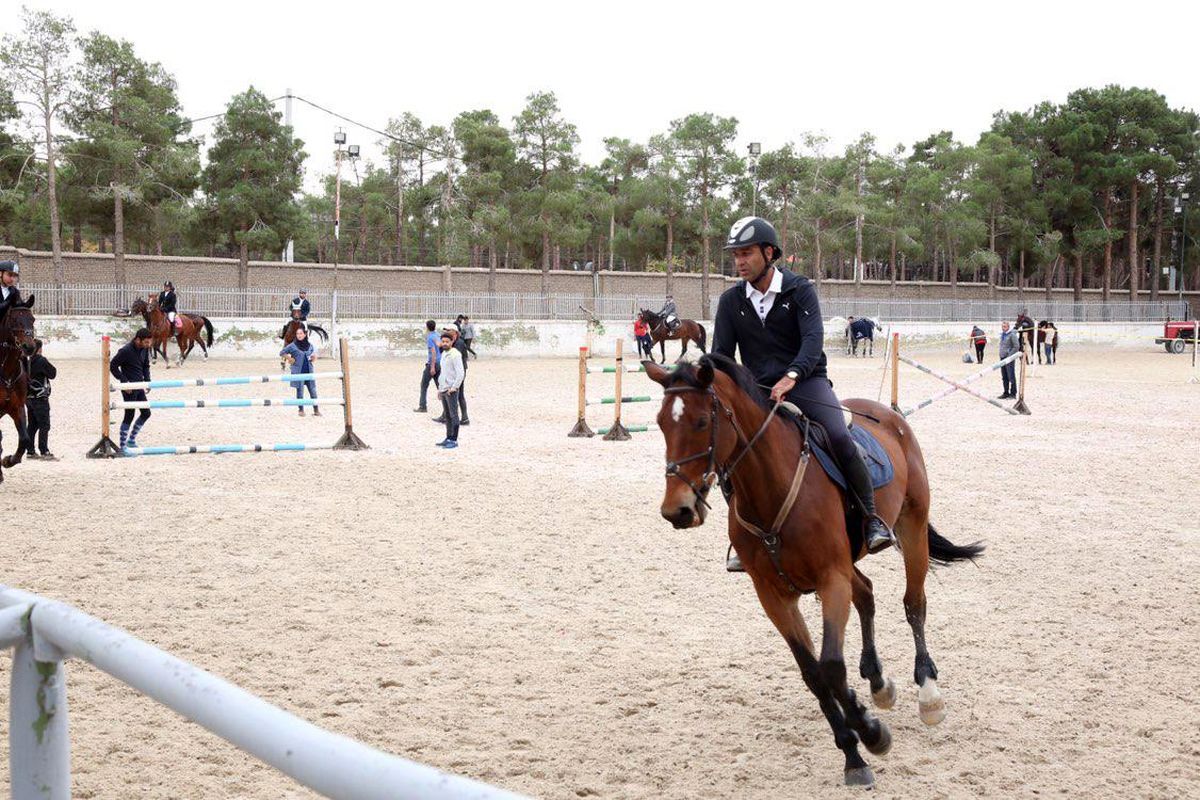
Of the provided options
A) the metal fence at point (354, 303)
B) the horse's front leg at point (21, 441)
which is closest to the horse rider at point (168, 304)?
the metal fence at point (354, 303)

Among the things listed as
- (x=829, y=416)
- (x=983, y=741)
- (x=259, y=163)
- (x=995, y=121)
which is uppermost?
(x=995, y=121)

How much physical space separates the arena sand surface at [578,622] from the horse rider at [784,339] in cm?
108

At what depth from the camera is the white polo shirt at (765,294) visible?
18.0 feet

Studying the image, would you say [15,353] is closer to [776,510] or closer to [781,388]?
[781,388]

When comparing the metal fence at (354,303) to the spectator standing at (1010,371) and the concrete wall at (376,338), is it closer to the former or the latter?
the concrete wall at (376,338)

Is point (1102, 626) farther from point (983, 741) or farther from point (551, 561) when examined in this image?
point (551, 561)

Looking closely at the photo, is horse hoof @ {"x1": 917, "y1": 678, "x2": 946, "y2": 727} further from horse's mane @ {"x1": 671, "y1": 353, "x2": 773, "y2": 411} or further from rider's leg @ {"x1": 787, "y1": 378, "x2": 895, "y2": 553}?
horse's mane @ {"x1": 671, "y1": 353, "x2": 773, "y2": 411}

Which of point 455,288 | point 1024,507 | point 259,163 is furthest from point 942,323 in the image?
point 1024,507

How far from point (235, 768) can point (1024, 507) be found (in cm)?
931

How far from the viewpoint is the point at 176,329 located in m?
31.3

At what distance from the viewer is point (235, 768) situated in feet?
15.7

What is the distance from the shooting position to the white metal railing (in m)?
1.26

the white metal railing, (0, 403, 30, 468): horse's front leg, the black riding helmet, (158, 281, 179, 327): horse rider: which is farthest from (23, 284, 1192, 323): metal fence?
the white metal railing

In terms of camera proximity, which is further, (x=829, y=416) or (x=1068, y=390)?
(x=1068, y=390)
